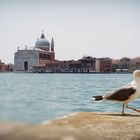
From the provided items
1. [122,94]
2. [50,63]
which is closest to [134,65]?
[50,63]

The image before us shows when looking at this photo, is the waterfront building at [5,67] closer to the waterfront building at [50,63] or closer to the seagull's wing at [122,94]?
the waterfront building at [50,63]

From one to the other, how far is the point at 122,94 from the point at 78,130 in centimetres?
549

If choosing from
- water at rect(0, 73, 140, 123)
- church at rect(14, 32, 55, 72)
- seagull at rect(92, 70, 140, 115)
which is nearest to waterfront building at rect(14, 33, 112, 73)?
church at rect(14, 32, 55, 72)

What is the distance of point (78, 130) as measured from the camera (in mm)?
704

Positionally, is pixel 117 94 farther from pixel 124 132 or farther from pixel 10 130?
pixel 10 130

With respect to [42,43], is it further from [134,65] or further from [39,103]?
[39,103]

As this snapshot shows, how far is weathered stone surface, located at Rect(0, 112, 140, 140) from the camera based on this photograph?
0.62 m

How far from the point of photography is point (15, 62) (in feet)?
403

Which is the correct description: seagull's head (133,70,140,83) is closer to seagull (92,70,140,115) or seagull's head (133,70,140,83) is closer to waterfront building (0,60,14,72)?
seagull (92,70,140,115)

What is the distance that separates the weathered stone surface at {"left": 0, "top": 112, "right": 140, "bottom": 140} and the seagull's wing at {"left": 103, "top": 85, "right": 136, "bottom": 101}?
872mm

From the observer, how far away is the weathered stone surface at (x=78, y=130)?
0.62 m

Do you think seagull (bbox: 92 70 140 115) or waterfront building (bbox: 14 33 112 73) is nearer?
seagull (bbox: 92 70 140 115)

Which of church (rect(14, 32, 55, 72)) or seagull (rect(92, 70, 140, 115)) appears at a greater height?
church (rect(14, 32, 55, 72))

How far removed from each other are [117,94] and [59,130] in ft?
18.2
